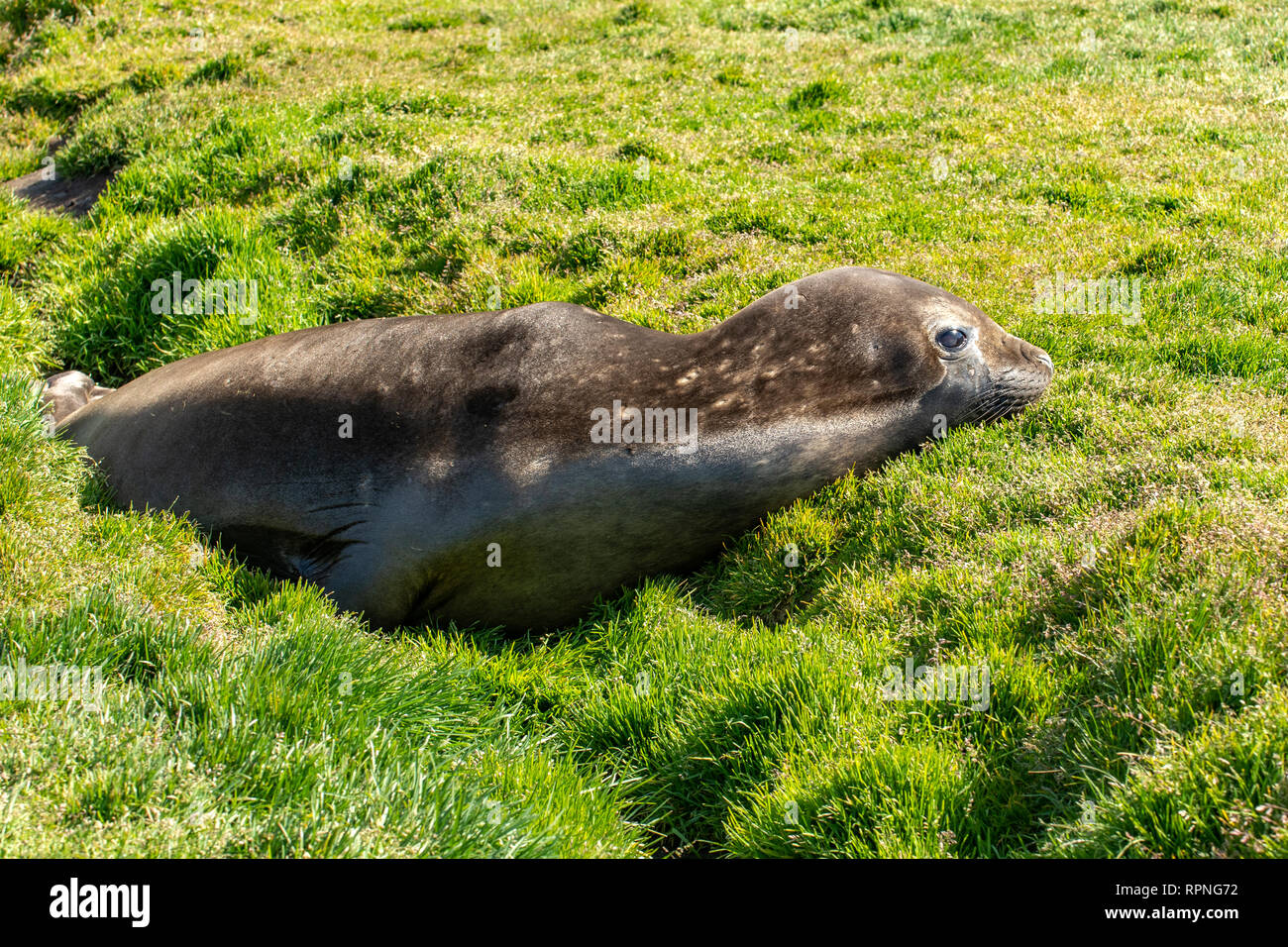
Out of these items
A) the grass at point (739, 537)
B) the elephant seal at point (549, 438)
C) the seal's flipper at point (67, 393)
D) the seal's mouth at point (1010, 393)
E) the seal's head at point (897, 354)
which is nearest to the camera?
the grass at point (739, 537)

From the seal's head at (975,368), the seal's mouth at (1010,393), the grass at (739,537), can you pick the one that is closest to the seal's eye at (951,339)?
the seal's head at (975,368)

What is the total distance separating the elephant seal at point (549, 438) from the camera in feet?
16.7

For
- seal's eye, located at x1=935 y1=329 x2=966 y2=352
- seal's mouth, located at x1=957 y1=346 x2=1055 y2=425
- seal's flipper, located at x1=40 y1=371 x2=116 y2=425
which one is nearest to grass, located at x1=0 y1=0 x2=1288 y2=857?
seal's mouth, located at x1=957 y1=346 x2=1055 y2=425

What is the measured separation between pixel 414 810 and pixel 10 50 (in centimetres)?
1499

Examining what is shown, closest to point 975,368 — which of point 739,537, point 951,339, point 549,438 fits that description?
point 951,339

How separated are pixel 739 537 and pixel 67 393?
5.03m

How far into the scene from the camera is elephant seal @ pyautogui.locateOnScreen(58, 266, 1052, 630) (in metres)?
5.09

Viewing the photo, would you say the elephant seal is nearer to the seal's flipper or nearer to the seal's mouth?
the seal's mouth

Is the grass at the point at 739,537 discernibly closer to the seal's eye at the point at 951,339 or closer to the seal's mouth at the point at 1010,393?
the seal's mouth at the point at 1010,393

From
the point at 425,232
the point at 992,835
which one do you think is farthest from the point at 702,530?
the point at 425,232

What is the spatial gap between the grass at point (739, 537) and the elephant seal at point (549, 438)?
24 cm

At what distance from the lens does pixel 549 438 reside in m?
5.14

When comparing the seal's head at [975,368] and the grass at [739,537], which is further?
the seal's head at [975,368]
